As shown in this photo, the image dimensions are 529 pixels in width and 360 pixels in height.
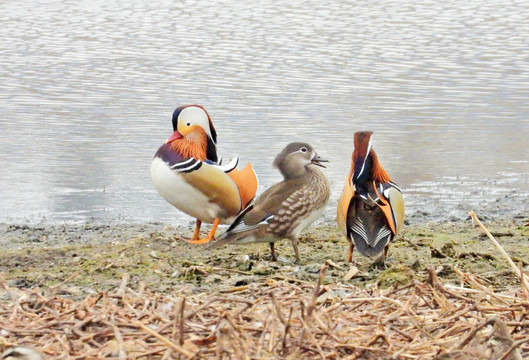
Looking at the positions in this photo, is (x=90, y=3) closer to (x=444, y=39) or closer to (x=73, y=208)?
(x=444, y=39)

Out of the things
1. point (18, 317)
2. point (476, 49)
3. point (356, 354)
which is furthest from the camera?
point (476, 49)

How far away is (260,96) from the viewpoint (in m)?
14.7

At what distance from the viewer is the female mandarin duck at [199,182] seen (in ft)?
26.3

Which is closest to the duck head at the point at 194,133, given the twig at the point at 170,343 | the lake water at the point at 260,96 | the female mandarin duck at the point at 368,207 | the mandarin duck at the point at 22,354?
the lake water at the point at 260,96

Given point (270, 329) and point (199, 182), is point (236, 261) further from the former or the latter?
point (270, 329)

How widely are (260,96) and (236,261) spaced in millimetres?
8051

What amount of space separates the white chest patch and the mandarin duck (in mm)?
4929

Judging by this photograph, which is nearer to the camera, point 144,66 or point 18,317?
point 18,317

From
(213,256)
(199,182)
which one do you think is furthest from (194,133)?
(213,256)

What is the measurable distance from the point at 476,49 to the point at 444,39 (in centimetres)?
138

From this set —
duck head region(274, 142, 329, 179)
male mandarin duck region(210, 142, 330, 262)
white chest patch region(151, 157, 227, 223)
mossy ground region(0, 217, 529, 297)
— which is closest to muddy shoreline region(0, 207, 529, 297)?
mossy ground region(0, 217, 529, 297)

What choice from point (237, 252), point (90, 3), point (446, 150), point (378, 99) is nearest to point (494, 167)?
point (446, 150)

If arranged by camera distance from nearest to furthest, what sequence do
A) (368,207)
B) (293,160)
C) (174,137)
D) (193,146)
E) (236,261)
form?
(368,207) → (236,261) → (293,160) → (193,146) → (174,137)

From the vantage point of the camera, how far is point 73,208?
960cm
